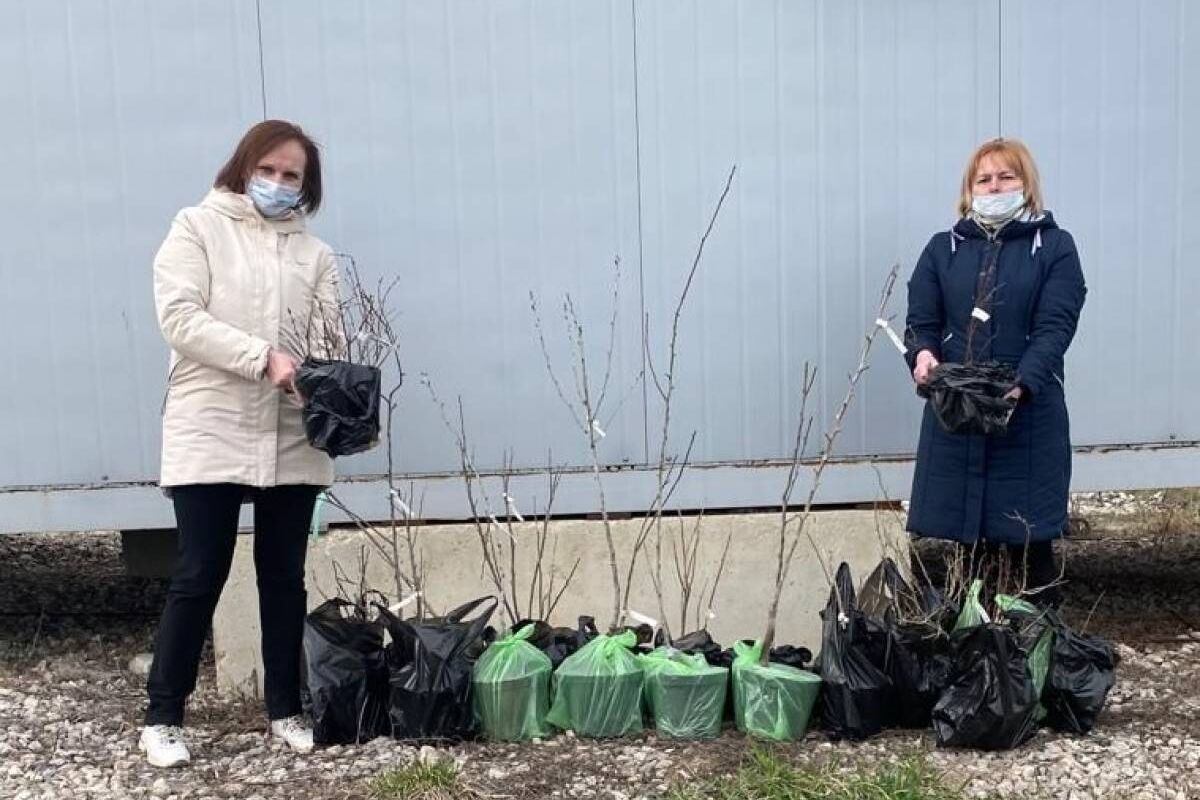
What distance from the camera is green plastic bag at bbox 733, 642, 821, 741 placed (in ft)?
10.5

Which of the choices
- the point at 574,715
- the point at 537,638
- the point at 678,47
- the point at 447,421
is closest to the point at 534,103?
the point at 678,47

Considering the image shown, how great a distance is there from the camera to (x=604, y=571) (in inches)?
160

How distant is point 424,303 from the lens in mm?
3994

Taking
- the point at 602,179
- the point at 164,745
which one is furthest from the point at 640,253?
the point at 164,745

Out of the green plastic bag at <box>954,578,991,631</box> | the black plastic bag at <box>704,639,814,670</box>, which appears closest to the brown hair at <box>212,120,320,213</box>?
the black plastic bag at <box>704,639,814,670</box>

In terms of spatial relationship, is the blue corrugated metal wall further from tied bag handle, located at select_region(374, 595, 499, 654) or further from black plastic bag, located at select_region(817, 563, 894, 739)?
black plastic bag, located at select_region(817, 563, 894, 739)

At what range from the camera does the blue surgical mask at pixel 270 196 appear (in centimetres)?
308

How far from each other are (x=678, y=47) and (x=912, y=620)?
2.12m

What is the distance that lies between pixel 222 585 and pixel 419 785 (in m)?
0.81

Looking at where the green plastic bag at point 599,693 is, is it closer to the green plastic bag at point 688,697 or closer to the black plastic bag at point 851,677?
the green plastic bag at point 688,697

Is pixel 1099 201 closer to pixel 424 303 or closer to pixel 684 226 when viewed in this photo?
pixel 684 226

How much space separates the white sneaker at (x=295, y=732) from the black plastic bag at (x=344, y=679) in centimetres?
3

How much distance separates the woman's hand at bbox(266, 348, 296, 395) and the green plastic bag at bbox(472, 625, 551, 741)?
3.24 feet

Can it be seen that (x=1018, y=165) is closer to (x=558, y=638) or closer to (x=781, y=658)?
(x=781, y=658)
